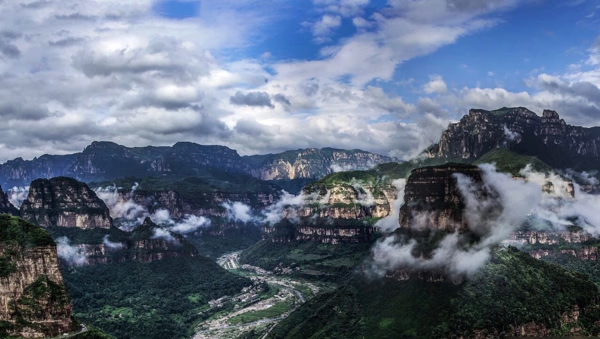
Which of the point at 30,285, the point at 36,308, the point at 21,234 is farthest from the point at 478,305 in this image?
the point at 21,234

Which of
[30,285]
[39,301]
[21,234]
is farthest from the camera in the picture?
[21,234]

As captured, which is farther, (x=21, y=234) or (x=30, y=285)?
(x=21, y=234)

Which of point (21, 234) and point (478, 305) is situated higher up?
point (21, 234)

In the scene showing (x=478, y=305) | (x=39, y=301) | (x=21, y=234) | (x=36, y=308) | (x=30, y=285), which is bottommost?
(x=478, y=305)

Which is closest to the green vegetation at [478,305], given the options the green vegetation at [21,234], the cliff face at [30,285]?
the cliff face at [30,285]

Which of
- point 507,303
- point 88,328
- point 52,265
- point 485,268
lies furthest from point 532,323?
point 52,265

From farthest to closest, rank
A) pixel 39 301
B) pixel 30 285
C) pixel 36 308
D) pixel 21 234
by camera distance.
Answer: pixel 21 234, pixel 30 285, pixel 39 301, pixel 36 308

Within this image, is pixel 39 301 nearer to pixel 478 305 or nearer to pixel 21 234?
pixel 21 234
